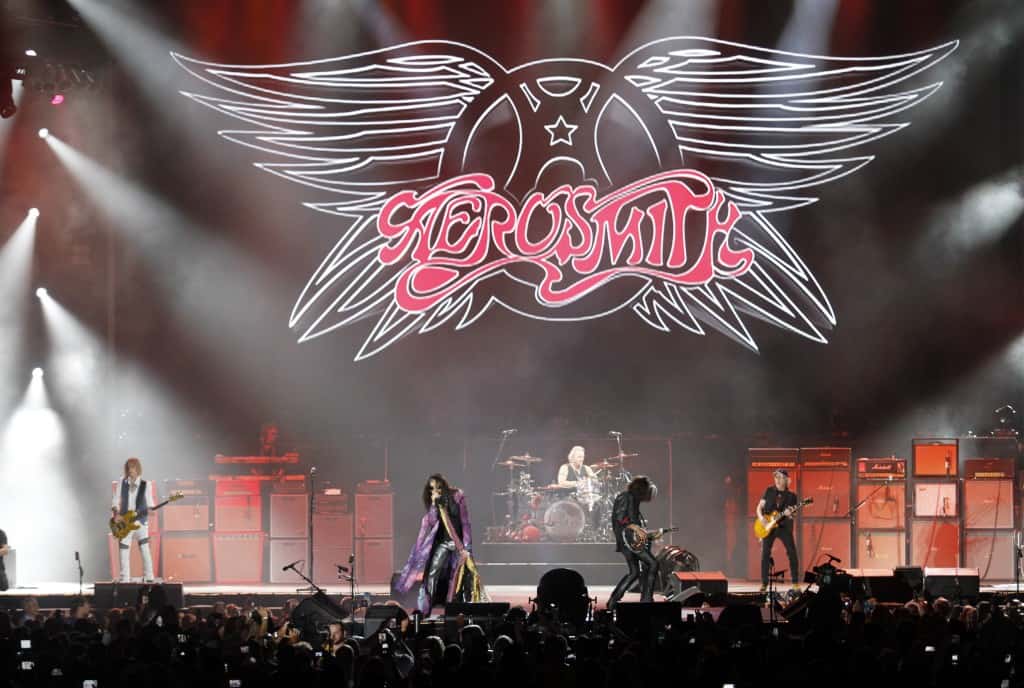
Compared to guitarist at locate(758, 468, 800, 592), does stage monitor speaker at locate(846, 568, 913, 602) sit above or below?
below

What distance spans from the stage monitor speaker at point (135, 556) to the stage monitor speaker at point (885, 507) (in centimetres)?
972

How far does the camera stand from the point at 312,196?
20.8 m

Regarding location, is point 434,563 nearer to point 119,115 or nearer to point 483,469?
point 483,469

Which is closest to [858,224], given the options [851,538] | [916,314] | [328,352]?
[916,314]

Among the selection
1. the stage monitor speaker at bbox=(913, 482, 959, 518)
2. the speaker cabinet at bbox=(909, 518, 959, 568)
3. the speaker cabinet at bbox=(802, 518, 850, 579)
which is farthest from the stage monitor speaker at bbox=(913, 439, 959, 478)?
the speaker cabinet at bbox=(802, 518, 850, 579)

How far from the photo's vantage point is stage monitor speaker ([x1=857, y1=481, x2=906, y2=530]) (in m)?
19.2

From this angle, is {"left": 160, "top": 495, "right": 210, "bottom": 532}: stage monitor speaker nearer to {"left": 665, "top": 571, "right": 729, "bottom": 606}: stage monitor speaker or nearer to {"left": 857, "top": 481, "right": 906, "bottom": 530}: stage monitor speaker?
{"left": 665, "top": 571, "right": 729, "bottom": 606}: stage monitor speaker

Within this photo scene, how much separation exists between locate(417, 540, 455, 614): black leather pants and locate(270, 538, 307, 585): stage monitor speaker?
4.21 meters

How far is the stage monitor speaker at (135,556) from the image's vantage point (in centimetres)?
1912

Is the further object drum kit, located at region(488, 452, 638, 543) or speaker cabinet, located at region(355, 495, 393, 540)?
speaker cabinet, located at region(355, 495, 393, 540)

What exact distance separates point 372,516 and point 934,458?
779 cm

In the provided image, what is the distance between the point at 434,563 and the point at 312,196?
7.35 meters

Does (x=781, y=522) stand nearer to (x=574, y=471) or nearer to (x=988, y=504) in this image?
(x=574, y=471)

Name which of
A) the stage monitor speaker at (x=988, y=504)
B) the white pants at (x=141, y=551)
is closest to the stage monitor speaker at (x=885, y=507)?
the stage monitor speaker at (x=988, y=504)
